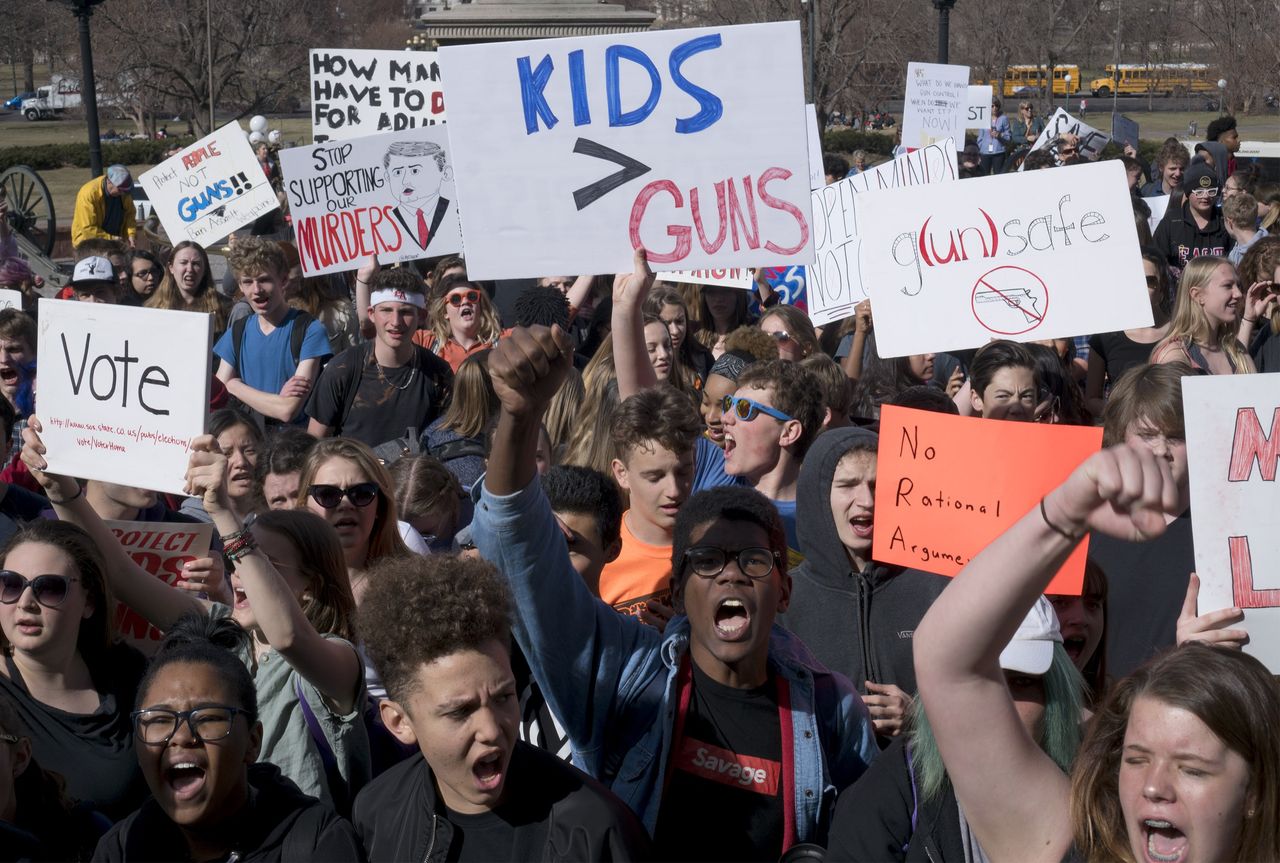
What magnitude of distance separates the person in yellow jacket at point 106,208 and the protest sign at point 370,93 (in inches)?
146

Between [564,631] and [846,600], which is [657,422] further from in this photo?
[564,631]

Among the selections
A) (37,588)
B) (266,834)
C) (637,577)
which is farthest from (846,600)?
(37,588)

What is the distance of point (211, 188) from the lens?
1030 centimetres

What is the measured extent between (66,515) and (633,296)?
6.10 feet

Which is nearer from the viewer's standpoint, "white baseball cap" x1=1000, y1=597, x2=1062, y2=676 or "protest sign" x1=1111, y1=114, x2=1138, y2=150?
"white baseball cap" x1=1000, y1=597, x2=1062, y2=676

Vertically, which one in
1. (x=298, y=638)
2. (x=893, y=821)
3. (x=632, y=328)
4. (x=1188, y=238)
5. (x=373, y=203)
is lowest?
(x=893, y=821)

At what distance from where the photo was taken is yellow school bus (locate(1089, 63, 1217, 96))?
55.6 m

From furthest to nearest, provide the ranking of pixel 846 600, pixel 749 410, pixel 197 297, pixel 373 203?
pixel 197 297 → pixel 373 203 → pixel 749 410 → pixel 846 600

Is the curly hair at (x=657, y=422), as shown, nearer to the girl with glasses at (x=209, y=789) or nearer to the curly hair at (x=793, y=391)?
the curly hair at (x=793, y=391)

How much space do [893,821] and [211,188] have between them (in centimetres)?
866

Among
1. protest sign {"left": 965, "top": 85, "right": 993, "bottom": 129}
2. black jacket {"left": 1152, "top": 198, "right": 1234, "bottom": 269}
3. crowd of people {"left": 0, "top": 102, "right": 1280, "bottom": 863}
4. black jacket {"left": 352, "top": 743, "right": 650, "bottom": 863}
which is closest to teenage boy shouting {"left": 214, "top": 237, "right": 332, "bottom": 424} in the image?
crowd of people {"left": 0, "top": 102, "right": 1280, "bottom": 863}

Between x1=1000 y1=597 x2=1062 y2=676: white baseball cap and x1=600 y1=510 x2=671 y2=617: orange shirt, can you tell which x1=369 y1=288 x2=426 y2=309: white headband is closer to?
x1=600 y1=510 x2=671 y2=617: orange shirt

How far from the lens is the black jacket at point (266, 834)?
9.13 feet

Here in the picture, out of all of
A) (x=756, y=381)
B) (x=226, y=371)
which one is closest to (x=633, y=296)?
(x=756, y=381)
